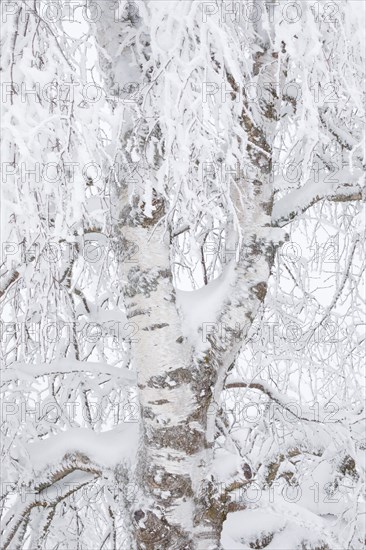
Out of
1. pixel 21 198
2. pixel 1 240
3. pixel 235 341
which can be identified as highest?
pixel 21 198

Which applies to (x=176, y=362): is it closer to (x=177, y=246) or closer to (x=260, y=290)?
(x=260, y=290)

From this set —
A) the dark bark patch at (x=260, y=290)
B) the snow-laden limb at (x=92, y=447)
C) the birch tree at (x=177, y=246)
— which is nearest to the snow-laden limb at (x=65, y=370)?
the birch tree at (x=177, y=246)

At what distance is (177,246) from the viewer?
11.7 feet

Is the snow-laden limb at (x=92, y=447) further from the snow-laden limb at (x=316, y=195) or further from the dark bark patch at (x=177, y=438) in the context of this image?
the snow-laden limb at (x=316, y=195)

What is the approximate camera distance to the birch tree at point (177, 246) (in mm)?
1847

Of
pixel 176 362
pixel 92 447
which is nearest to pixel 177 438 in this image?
pixel 176 362

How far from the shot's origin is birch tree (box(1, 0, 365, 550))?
1.85 m

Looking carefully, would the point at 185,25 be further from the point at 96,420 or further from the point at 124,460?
the point at 96,420

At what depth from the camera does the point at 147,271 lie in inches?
101

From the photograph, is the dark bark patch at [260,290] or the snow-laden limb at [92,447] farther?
the snow-laden limb at [92,447]

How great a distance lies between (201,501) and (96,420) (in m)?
1.44

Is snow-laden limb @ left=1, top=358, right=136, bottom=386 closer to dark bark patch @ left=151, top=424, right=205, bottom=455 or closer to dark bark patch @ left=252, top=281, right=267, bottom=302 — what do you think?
dark bark patch @ left=151, top=424, right=205, bottom=455

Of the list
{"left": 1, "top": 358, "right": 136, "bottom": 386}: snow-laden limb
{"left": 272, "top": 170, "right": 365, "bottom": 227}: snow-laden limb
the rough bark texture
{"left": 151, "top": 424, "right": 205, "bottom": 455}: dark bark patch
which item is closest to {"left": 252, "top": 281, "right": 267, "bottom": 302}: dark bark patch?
the rough bark texture

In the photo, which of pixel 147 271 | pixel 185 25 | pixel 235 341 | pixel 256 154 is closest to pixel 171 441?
pixel 235 341
